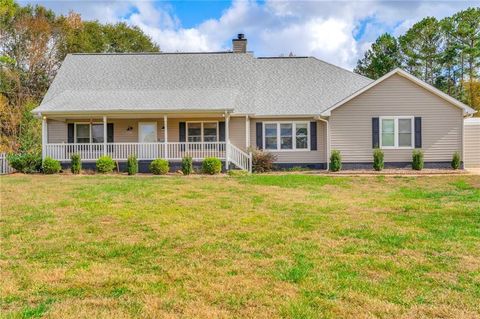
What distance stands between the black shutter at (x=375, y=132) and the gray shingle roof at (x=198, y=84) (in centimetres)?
259

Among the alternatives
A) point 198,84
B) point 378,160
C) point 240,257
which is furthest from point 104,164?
point 240,257

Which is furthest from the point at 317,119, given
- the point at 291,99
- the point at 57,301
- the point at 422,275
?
the point at 57,301

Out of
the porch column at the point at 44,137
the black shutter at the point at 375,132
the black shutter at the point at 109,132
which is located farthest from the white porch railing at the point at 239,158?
the porch column at the point at 44,137

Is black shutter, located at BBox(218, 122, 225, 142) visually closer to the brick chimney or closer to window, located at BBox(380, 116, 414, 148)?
the brick chimney

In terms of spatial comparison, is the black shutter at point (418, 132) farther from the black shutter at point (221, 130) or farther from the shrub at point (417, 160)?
the black shutter at point (221, 130)

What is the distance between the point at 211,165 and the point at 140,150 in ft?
12.2

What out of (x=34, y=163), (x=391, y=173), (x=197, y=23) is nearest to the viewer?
(x=391, y=173)

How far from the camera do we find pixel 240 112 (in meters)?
18.8

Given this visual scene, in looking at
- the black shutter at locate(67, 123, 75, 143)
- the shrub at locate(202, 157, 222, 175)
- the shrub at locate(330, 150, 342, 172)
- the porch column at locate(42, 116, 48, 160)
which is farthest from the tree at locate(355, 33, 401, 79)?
the porch column at locate(42, 116, 48, 160)

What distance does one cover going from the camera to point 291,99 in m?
20.4

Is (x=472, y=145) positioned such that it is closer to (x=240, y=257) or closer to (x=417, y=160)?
(x=417, y=160)

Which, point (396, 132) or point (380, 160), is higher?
point (396, 132)

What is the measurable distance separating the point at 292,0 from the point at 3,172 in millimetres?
14761

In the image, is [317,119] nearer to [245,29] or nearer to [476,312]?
[245,29]
